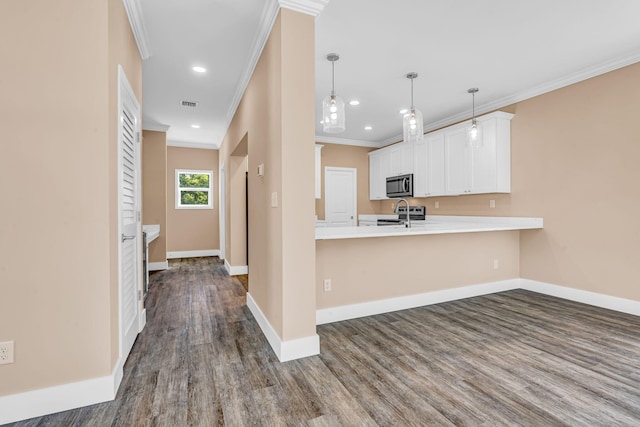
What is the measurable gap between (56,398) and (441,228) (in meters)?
3.39

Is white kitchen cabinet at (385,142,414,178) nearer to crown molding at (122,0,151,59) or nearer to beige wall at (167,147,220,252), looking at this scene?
beige wall at (167,147,220,252)

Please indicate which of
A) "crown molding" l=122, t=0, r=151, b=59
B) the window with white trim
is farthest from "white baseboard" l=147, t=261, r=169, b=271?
"crown molding" l=122, t=0, r=151, b=59

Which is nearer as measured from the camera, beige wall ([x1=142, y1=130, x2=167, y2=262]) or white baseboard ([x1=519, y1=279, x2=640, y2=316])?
white baseboard ([x1=519, y1=279, x2=640, y2=316])

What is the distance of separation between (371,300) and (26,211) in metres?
2.76

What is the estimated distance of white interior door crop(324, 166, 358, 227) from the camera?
21.6 ft

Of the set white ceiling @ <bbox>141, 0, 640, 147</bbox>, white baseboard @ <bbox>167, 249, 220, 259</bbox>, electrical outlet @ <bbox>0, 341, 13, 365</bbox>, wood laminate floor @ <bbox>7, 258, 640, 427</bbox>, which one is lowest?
wood laminate floor @ <bbox>7, 258, 640, 427</bbox>

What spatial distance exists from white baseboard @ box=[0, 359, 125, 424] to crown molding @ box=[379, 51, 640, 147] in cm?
514

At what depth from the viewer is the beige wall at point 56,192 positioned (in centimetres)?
159

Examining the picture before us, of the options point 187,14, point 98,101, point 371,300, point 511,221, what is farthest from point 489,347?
point 187,14

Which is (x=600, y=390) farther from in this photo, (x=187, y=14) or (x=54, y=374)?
(x=187, y=14)

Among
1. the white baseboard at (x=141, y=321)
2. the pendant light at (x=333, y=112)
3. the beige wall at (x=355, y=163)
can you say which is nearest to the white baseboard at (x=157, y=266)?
the white baseboard at (x=141, y=321)

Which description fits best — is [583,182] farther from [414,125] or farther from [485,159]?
[414,125]

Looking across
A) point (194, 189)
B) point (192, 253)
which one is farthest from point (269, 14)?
point (192, 253)

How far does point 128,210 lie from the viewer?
234cm
